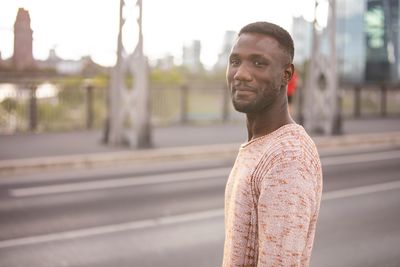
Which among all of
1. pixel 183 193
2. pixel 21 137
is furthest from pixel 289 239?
pixel 21 137

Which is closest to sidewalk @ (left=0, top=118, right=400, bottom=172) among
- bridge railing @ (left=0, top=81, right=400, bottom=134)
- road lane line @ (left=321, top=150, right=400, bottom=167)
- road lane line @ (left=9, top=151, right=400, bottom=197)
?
bridge railing @ (left=0, top=81, right=400, bottom=134)

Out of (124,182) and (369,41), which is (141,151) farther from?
(369,41)

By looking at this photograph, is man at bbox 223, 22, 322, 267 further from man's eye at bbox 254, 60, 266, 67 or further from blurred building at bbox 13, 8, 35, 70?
blurred building at bbox 13, 8, 35, 70

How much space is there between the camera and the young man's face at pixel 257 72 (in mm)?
1666

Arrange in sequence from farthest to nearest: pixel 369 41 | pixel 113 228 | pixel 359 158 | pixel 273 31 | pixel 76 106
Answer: pixel 369 41
pixel 76 106
pixel 359 158
pixel 113 228
pixel 273 31

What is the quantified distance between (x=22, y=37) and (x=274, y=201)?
15065mm

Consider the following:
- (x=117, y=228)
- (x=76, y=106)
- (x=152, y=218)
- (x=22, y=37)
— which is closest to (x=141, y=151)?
(x=152, y=218)

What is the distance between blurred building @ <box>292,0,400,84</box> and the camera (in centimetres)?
4986

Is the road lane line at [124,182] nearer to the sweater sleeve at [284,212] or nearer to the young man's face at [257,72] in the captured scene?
the young man's face at [257,72]

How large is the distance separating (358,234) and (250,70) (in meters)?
5.98

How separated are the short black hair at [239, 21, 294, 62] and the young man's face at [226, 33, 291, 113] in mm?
12

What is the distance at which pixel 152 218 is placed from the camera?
7.75 metres

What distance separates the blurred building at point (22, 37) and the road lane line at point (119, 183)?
21.5 feet

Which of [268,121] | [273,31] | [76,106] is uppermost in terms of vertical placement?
[273,31]
